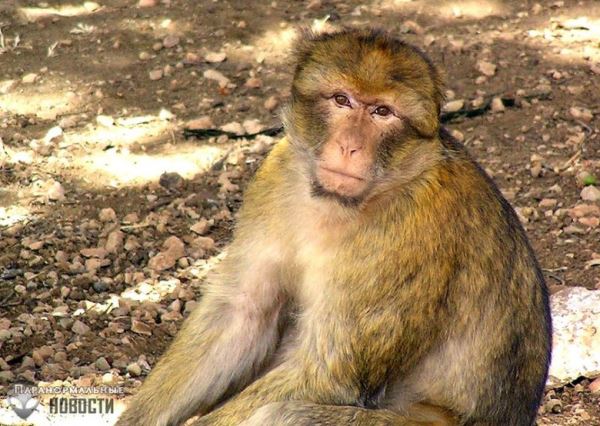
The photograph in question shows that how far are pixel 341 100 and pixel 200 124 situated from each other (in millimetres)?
3510

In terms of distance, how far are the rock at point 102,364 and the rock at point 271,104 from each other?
2.69m

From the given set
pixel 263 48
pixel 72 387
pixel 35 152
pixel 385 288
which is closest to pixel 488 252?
pixel 385 288

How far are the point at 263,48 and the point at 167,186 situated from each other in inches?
71.5

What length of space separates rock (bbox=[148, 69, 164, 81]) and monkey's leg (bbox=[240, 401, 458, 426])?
166 inches

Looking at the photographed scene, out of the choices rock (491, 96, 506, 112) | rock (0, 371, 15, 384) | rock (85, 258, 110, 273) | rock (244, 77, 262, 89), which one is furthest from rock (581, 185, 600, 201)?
rock (0, 371, 15, 384)

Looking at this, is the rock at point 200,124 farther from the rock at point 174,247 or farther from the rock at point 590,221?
the rock at point 590,221

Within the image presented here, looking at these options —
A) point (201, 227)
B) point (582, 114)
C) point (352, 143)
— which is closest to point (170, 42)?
point (201, 227)

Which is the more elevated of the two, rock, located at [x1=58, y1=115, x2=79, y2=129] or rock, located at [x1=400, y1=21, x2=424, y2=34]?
rock, located at [x1=400, y1=21, x2=424, y2=34]

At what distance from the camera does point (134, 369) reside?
568 cm

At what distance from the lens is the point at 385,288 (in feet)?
14.4

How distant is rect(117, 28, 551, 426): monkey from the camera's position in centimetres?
427

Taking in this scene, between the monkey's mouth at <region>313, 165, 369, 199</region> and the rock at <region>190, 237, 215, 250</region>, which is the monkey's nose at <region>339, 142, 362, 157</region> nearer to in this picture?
the monkey's mouth at <region>313, 165, 369, 199</region>

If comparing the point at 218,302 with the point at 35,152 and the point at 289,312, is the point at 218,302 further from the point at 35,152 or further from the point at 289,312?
the point at 35,152

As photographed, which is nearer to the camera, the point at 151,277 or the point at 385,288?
the point at 385,288
